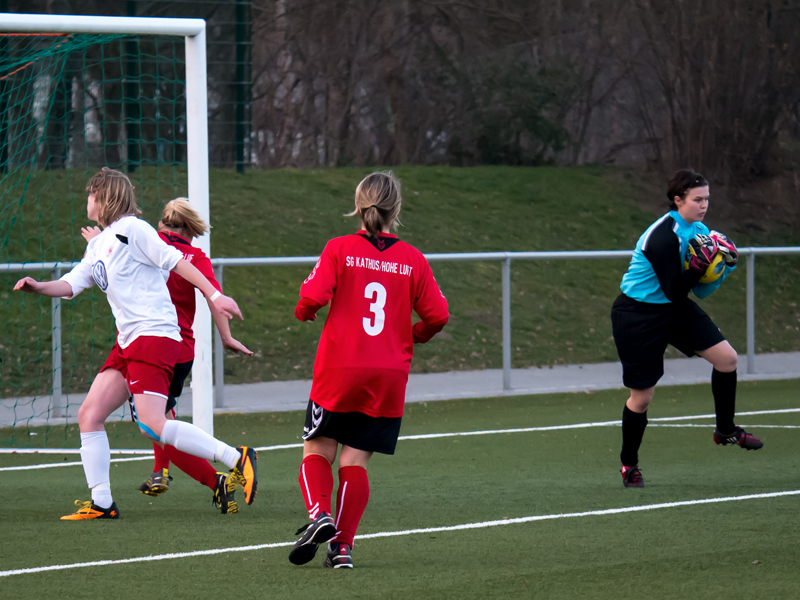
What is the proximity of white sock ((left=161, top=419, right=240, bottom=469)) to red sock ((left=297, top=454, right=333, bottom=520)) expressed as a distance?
116cm

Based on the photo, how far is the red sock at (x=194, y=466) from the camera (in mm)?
5992

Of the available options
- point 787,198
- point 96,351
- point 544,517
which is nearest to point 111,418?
point 96,351

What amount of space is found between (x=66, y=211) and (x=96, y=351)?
3.07 meters

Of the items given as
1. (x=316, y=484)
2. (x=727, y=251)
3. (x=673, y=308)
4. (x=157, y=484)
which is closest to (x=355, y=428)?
(x=316, y=484)

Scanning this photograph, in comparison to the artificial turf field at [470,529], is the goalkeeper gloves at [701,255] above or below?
above

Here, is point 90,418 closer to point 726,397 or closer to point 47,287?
point 47,287

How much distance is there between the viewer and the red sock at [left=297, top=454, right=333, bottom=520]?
4.56 meters

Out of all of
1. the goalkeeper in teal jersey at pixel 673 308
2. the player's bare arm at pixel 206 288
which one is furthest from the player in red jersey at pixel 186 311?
the goalkeeper in teal jersey at pixel 673 308

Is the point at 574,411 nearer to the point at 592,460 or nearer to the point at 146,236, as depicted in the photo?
the point at 592,460

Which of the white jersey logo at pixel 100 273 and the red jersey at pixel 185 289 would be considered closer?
the white jersey logo at pixel 100 273

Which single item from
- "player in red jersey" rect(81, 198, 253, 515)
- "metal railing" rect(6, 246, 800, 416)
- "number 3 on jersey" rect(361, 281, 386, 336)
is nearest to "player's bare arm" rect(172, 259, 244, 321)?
"player in red jersey" rect(81, 198, 253, 515)

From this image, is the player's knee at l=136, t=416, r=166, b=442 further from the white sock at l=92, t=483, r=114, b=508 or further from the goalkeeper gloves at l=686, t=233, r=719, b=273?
the goalkeeper gloves at l=686, t=233, r=719, b=273

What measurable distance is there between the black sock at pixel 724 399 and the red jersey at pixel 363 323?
9.23ft

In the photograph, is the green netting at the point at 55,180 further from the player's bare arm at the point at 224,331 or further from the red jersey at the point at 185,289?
the player's bare arm at the point at 224,331
